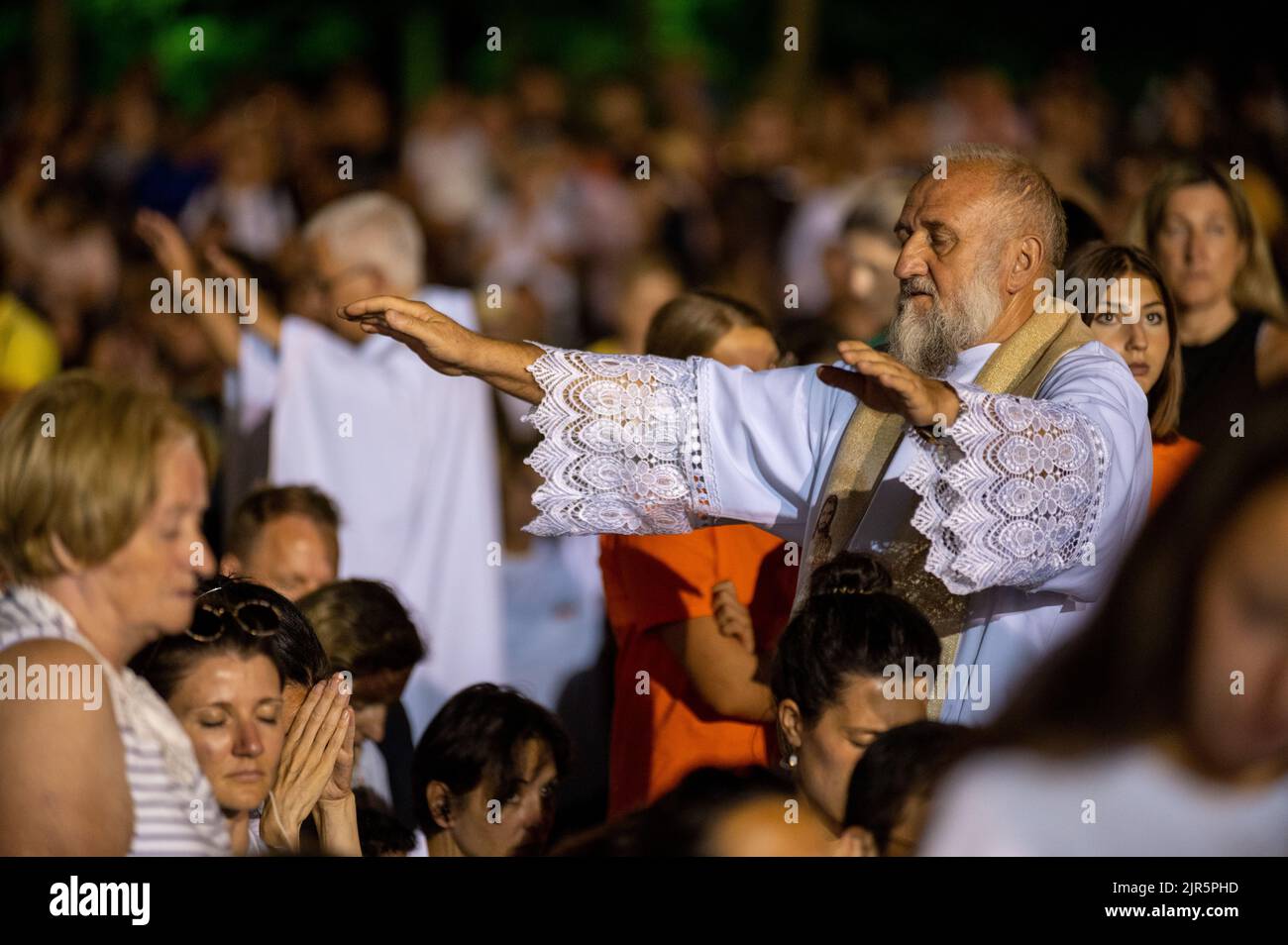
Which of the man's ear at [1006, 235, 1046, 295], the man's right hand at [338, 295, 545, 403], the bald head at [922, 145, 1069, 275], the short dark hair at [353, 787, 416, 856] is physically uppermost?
the bald head at [922, 145, 1069, 275]

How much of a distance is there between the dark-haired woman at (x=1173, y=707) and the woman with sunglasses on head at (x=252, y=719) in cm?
147

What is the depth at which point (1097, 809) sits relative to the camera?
1673 millimetres

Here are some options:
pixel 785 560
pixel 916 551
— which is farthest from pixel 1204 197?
pixel 916 551

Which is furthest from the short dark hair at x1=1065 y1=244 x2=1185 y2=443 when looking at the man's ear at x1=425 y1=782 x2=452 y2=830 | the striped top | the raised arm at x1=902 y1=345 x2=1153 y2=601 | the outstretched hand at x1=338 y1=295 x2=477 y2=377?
the striped top

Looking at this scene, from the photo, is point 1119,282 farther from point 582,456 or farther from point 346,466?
point 346,466

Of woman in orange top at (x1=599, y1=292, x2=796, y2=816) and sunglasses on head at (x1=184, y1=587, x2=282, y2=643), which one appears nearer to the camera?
sunglasses on head at (x1=184, y1=587, x2=282, y2=643)

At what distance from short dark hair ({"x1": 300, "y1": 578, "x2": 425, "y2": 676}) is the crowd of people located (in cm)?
1

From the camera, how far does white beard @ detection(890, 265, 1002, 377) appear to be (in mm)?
3455

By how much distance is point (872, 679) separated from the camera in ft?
10.2

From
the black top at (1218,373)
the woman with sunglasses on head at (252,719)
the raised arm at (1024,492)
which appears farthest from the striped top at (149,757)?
the black top at (1218,373)

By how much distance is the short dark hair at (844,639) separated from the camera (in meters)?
3.11

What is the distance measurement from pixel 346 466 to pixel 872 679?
3.37 meters

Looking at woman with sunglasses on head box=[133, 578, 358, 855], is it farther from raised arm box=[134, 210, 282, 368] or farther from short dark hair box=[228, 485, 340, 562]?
raised arm box=[134, 210, 282, 368]
